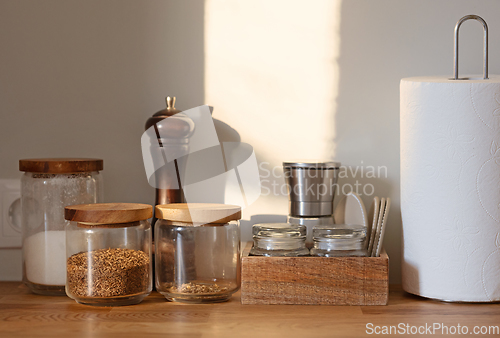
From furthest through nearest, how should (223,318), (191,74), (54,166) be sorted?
1. (191,74)
2. (54,166)
3. (223,318)

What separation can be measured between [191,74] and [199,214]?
316 mm

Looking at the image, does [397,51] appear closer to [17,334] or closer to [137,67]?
[137,67]

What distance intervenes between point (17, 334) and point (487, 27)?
902mm

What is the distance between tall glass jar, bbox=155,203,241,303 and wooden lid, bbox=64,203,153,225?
40mm

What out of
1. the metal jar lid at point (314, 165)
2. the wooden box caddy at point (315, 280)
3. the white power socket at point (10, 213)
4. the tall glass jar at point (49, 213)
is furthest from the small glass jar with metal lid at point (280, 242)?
the white power socket at point (10, 213)

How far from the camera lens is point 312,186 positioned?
2.94ft

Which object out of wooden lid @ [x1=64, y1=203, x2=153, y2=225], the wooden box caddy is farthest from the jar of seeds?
the wooden box caddy

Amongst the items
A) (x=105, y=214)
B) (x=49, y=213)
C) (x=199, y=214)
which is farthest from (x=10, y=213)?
(x=199, y=214)

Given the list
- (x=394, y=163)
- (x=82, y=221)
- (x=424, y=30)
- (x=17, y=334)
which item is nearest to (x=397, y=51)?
(x=424, y=30)

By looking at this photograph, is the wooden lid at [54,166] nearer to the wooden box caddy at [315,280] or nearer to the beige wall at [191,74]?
the beige wall at [191,74]

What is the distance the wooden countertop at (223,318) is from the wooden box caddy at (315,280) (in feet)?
0.05

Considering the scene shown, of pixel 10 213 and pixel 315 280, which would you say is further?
pixel 10 213

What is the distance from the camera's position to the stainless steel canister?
894mm

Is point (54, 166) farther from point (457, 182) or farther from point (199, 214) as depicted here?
point (457, 182)
